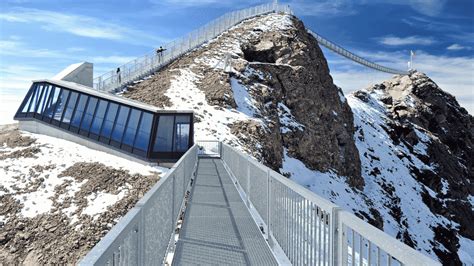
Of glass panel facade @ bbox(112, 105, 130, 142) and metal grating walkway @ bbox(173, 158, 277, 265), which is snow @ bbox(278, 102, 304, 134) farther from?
metal grating walkway @ bbox(173, 158, 277, 265)

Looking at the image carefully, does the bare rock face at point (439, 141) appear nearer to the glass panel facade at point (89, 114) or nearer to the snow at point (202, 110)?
the snow at point (202, 110)

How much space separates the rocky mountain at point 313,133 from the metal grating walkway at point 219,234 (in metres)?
16.3

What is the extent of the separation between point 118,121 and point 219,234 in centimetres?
1834

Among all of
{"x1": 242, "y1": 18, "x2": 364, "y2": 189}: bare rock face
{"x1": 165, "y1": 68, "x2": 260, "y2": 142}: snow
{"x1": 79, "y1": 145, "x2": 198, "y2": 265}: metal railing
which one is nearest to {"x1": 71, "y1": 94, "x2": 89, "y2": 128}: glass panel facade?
{"x1": 165, "y1": 68, "x2": 260, "y2": 142}: snow

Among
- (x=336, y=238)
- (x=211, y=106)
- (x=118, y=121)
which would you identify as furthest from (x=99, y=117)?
(x=336, y=238)

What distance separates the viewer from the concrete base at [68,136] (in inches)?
927

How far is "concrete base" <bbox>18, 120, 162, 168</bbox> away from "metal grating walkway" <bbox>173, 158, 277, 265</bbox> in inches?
459

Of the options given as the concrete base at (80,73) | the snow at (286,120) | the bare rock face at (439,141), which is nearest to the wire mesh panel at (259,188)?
the snow at (286,120)

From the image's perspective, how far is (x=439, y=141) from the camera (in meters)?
69.4

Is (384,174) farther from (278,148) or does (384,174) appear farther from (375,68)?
(375,68)

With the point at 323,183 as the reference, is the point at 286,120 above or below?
above

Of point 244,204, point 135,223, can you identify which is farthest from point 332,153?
point 135,223

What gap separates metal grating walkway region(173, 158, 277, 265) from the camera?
6656 millimetres

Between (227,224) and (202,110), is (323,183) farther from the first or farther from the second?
(227,224)
